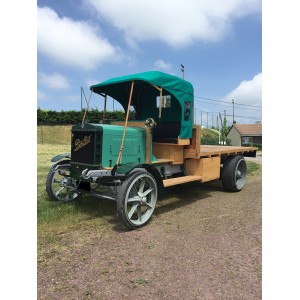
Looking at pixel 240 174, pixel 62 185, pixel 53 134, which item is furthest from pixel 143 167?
pixel 53 134

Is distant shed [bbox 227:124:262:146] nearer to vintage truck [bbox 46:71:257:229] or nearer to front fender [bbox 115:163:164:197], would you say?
vintage truck [bbox 46:71:257:229]

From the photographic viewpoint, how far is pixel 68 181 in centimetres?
548

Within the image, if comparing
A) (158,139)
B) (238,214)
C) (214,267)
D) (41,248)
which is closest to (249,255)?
(214,267)

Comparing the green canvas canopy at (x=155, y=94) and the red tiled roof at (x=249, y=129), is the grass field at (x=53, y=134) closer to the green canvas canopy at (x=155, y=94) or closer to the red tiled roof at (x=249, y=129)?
the red tiled roof at (x=249, y=129)

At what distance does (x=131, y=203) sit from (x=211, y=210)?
1.76 metres

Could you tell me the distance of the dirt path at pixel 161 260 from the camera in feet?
9.34

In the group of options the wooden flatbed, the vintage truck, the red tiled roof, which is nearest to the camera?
the vintage truck

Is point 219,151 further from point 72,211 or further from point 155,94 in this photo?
point 72,211

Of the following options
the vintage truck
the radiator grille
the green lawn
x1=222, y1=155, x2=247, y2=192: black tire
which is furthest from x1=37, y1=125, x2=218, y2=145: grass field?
the radiator grille

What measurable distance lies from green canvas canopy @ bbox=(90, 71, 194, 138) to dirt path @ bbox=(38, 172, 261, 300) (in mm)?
2022

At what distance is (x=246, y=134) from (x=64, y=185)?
42281 millimetres

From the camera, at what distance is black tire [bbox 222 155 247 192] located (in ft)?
23.8

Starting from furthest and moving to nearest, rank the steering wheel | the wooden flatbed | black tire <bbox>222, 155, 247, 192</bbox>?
1. black tire <bbox>222, 155, 247, 192</bbox>
2. the wooden flatbed
3. the steering wheel

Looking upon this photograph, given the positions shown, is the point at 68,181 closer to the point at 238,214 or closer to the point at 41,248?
the point at 41,248
